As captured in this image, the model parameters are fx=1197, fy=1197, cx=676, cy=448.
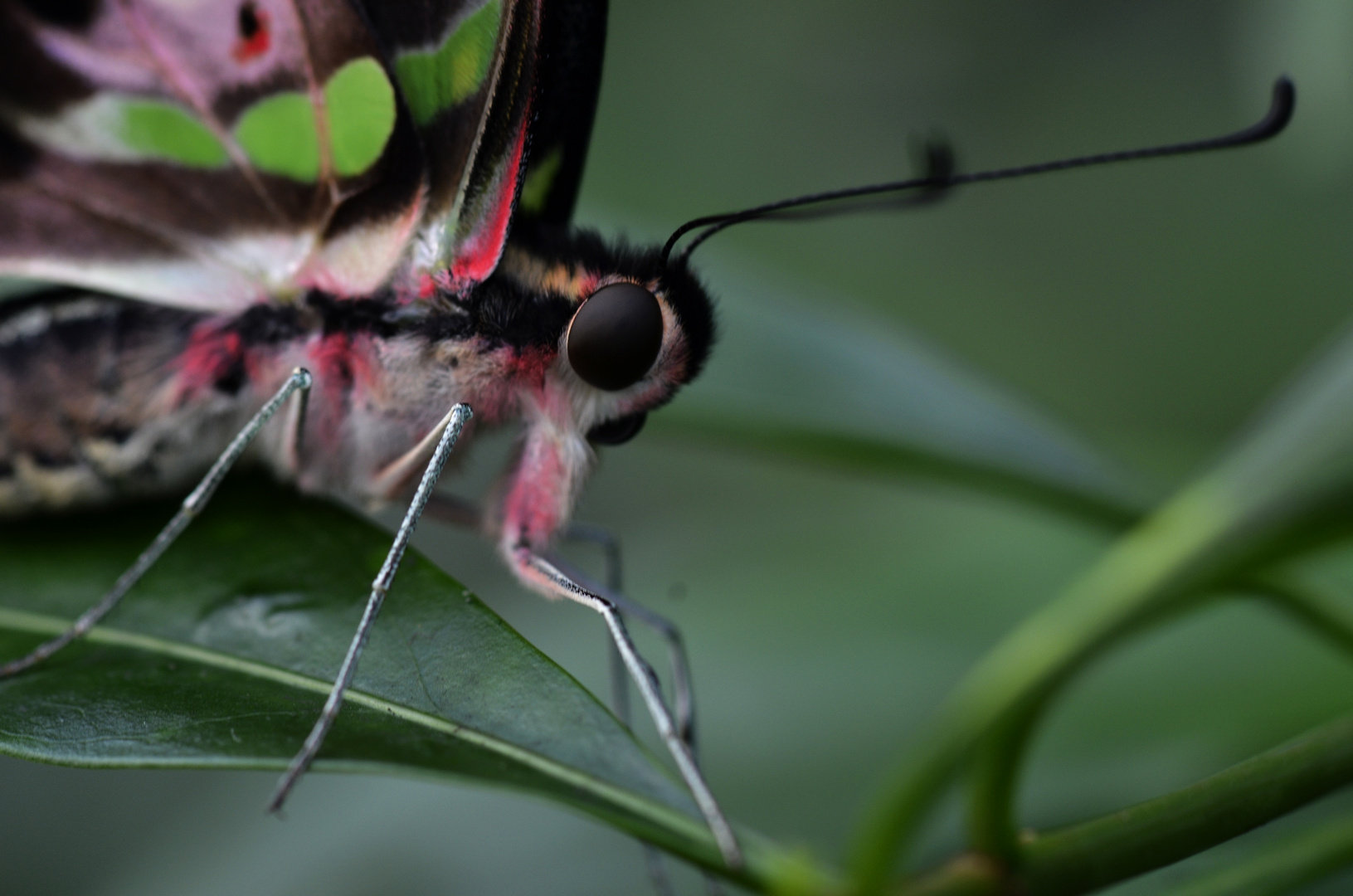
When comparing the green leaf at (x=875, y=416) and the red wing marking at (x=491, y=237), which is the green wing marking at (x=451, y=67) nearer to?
the red wing marking at (x=491, y=237)

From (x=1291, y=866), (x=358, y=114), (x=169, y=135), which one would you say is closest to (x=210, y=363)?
(x=169, y=135)

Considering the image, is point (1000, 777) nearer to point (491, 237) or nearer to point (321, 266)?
point (491, 237)

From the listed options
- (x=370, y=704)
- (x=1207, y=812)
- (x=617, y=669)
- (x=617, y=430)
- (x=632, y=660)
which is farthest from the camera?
(x=617, y=669)

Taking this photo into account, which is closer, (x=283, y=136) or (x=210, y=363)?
(x=283, y=136)

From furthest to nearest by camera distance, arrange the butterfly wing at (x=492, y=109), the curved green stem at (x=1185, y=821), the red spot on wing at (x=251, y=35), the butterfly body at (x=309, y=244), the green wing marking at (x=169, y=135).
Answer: the green wing marking at (x=169, y=135), the red spot on wing at (x=251, y=35), the butterfly body at (x=309, y=244), the butterfly wing at (x=492, y=109), the curved green stem at (x=1185, y=821)

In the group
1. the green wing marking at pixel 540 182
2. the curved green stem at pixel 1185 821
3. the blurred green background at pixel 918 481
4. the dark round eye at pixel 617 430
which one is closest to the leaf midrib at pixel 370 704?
the curved green stem at pixel 1185 821

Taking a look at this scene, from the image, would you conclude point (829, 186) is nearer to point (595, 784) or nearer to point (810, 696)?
point (810, 696)

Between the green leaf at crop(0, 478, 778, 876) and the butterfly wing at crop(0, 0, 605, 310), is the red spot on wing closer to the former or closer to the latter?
the butterfly wing at crop(0, 0, 605, 310)

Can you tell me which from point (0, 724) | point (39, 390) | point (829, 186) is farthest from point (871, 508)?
point (829, 186)
